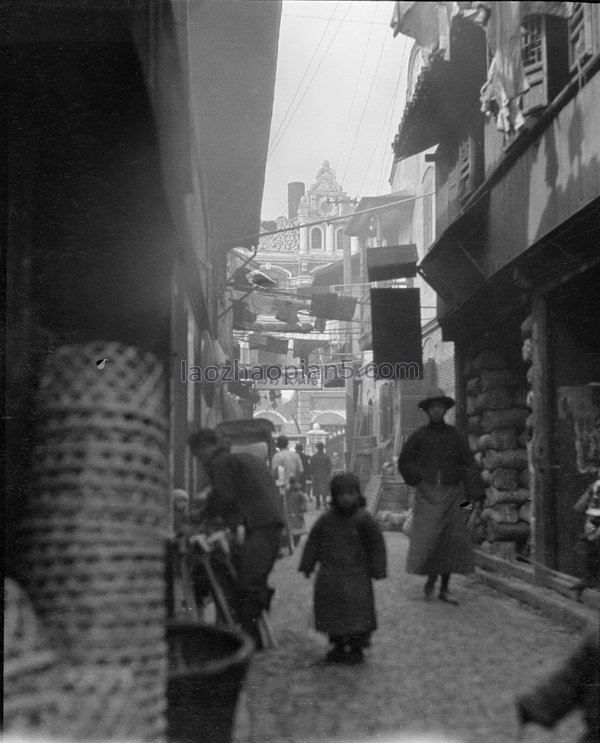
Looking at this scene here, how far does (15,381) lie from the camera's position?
9.99 feet

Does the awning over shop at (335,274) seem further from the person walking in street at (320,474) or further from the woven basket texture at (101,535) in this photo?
the woven basket texture at (101,535)

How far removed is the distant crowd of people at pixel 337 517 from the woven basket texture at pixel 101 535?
203mm

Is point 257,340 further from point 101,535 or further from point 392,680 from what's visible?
point 392,680

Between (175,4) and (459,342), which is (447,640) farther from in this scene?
(175,4)

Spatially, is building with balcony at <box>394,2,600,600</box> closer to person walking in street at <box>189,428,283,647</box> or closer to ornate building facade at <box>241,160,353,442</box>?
ornate building facade at <box>241,160,353,442</box>

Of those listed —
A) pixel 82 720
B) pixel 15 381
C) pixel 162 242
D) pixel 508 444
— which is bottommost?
pixel 82 720

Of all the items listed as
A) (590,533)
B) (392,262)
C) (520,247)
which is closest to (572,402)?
(590,533)

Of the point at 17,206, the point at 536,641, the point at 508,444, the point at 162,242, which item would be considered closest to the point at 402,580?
the point at 536,641

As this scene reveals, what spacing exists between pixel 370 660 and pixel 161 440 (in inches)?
44.8

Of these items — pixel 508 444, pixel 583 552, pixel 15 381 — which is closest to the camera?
pixel 15 381

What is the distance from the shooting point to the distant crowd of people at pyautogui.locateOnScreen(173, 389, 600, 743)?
272 cm

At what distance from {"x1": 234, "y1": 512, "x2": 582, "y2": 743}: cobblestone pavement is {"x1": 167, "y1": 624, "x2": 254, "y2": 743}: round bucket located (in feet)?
0.42

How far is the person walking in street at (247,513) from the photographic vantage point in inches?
106

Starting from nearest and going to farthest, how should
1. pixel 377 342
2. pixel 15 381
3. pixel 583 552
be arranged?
pixel 377 342
pixel 15 381
pixel 583 552
